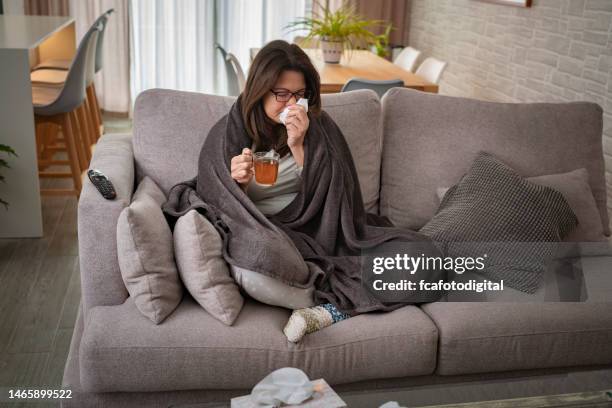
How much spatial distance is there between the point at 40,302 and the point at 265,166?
1285 mm

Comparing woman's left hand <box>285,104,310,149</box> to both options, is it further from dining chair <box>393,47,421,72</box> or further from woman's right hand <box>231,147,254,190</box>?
dining chair <box>393,47,421,72</box>

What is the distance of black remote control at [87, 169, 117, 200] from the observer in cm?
199

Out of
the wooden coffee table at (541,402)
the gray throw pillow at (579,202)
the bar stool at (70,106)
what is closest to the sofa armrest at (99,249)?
the wooden coffee table at (541,402)

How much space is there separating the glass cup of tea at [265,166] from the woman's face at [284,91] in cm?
20

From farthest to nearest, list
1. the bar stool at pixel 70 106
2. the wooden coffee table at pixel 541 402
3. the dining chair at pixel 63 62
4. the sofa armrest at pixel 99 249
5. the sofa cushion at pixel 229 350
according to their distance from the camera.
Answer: the dining chair at pixel 63 62
the bar stool at pixel 70 106
the sofa armrest at pixel 99 249
the sofa cushion at pixel 229 350
the wooden coffee table at pixel 541 402

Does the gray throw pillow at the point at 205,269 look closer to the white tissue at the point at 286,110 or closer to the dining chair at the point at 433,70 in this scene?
the white tissue at the point at 286,110

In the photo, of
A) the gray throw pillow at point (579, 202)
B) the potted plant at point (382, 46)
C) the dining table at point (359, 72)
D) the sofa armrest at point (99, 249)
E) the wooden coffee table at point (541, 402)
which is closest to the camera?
the wooden coffee table at point (541, 402)

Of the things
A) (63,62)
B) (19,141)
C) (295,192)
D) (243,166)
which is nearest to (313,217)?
(295,192)

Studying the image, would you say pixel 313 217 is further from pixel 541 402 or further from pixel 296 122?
pixel 541 402

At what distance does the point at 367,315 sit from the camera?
6.57 feet

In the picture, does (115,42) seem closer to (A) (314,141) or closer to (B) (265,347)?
(A) (314,141)

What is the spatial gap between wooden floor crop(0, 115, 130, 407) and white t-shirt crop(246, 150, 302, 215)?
84 centimetres

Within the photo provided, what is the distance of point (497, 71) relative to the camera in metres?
4.55

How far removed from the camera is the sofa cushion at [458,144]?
2516mm
